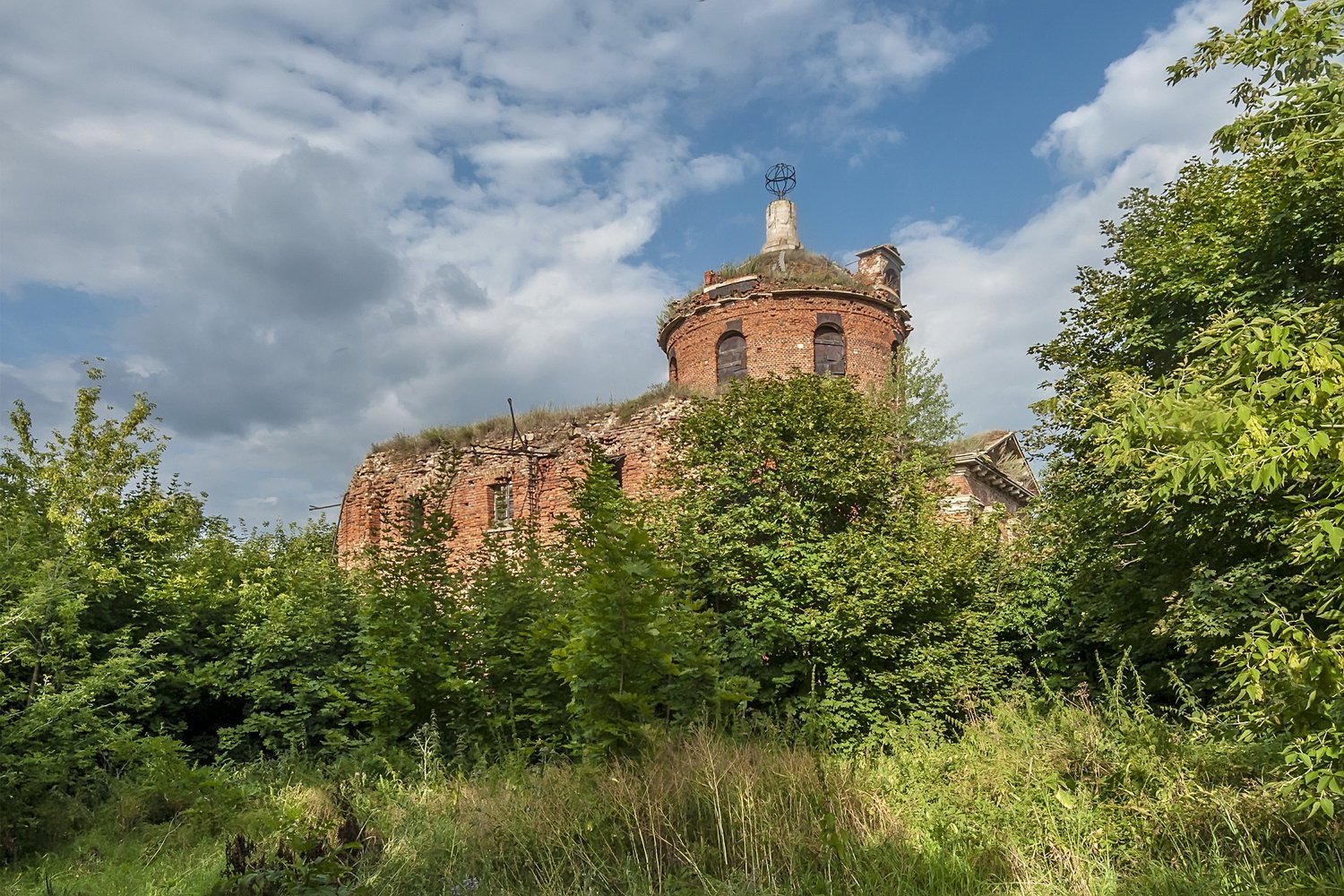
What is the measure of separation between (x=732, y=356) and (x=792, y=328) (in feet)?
6.79

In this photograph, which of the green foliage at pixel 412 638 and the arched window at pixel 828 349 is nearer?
the green foliage at pixel 412 638

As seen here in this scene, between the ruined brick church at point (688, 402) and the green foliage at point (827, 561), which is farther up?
the ruined brick church at point (688, 402)

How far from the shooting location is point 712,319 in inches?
1123

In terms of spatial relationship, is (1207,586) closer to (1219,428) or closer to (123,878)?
(1219,428)

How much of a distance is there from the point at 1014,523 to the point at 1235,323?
12.2 m

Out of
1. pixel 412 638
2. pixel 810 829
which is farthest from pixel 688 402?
pixel 810 829

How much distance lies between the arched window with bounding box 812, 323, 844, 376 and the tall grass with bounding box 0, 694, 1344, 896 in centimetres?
1964

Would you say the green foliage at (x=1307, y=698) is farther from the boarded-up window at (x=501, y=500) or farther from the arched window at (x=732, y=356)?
the arched window at (x=732, y=356)

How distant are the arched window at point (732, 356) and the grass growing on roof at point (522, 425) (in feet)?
19.1

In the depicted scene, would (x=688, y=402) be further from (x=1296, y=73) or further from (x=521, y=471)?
(x=1296, y=73)

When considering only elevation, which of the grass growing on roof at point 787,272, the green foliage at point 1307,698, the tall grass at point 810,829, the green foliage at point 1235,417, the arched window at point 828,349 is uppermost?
the grass growing on roof at point 787,272

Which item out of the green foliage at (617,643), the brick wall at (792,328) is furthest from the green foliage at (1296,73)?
the brick wall at (792,328)

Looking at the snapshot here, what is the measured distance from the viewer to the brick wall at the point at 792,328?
2753 cm

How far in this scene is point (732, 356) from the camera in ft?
92.5
